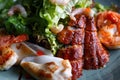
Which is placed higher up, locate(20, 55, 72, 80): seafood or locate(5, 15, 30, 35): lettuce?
locate(5, 15, 30, 35): lettuce

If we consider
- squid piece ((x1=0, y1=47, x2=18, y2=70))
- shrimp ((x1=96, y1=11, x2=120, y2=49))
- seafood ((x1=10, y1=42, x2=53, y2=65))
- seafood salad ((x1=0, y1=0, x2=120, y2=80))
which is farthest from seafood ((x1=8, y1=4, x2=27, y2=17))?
shrimp ((x1=96, y1=11, x2=120, y2=49))

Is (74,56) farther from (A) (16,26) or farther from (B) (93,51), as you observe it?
(A) (16,26)

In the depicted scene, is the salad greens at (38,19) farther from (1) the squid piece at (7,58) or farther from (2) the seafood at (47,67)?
(1) the squid piece at (7,58)

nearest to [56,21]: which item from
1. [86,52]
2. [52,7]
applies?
[52,7]

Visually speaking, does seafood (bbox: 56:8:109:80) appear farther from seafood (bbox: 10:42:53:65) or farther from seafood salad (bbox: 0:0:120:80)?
seafood (bbox: 10:42:53:65)

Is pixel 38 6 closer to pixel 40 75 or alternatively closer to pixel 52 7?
pixel 52 7
